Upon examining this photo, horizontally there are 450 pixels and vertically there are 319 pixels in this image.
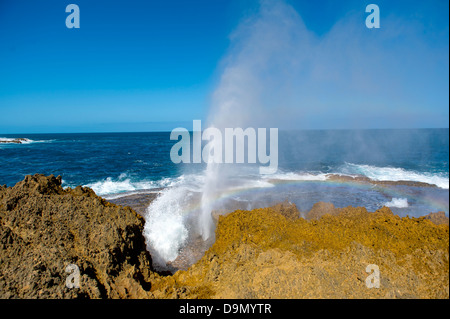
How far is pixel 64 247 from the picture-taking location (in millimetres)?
5773

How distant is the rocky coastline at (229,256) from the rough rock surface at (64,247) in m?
0.02

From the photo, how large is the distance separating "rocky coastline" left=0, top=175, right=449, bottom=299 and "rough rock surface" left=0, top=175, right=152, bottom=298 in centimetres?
2

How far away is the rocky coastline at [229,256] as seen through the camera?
15.6ft

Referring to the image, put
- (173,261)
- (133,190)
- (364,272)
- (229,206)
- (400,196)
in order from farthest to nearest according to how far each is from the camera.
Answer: (133,190), (400,196), (229,206), (173,261), (364,272)

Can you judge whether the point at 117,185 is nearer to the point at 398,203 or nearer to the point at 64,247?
the point at 64,247

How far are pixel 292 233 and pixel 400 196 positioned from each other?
22203mm

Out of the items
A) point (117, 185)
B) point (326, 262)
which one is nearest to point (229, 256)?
point (326, 262)

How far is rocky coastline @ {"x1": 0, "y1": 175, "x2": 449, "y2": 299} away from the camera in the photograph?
4762mm

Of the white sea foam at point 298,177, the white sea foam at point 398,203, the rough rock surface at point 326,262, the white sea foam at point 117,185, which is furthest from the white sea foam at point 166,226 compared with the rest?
the white sea foam at point 398,203

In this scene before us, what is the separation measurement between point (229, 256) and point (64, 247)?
399cm

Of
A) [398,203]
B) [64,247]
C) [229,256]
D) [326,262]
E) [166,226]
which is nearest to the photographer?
[326,262]

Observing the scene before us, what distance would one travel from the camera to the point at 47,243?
19.0ft
